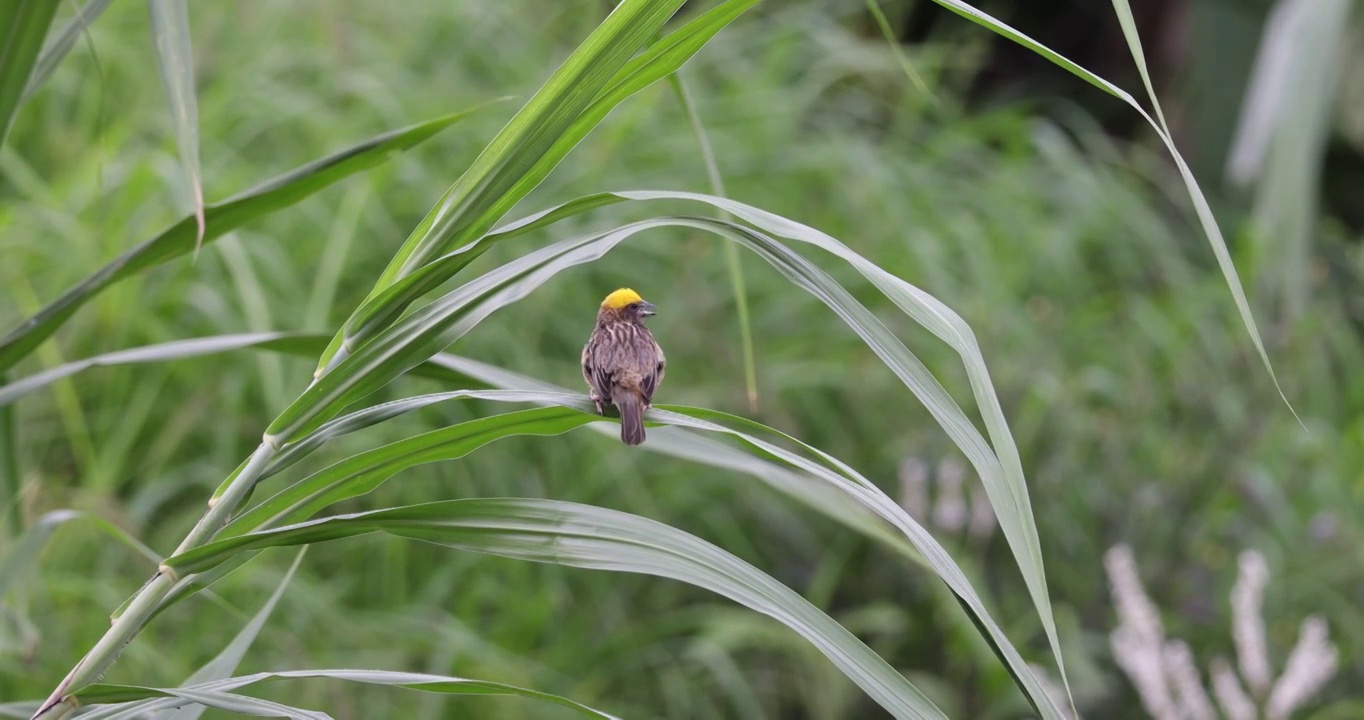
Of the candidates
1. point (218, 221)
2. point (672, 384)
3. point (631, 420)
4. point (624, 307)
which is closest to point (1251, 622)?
point (672, 384)

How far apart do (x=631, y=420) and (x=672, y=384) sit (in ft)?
6.28

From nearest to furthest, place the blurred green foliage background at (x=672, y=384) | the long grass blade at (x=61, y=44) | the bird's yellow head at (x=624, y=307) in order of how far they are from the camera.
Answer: the long grass blade at (x=61, y=44) < the bird's yellow head at (x=624, y=307) < the blurred green foliage background at (x=672, y=384)

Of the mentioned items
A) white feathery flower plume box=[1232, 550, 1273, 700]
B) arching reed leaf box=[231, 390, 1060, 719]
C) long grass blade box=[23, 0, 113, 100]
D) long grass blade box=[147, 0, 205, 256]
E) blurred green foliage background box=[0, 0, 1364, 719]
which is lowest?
arching reed leaf box=[231, 390, 1060, 719]

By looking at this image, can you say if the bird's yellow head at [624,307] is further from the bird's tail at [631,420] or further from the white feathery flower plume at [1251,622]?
the white feathery flower plume at [1251,622]

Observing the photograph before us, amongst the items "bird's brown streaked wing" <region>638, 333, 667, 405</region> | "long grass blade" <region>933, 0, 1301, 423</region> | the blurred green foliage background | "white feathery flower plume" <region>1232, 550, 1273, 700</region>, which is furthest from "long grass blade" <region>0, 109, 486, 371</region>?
"white feathery flower plume" <region>1232, 550, 1273, 700</region>

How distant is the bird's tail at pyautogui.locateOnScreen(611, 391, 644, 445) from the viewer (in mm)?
923

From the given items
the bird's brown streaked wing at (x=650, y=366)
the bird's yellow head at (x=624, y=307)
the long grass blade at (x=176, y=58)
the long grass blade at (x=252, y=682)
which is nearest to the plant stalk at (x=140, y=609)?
the long grass blade at (x=252, y=682)

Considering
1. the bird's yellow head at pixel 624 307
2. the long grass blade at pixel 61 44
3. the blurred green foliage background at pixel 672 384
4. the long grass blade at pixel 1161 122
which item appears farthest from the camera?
the blurred green foliage background at pixel 672 384

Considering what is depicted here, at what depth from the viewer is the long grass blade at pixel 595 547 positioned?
74 cm

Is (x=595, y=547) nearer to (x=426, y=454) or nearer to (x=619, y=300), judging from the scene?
(x=426, y=454)

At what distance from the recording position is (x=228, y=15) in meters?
3.56

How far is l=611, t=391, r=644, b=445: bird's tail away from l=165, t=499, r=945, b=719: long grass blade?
0.15m

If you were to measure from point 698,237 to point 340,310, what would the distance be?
2.85 ft

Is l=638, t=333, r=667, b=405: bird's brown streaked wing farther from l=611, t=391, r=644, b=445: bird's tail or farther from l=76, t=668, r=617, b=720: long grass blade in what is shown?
l=76, t=668, r=617, b=720: long grass blade
